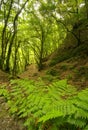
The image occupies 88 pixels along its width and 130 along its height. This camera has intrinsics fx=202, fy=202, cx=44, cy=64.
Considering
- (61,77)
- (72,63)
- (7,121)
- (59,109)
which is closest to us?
(59,109)

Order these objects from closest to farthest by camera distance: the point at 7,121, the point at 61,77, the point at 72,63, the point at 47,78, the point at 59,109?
the point at 59,109 → the point at 7,121 → the point at 47,78 → the point at 61,77 → the point at 72,63

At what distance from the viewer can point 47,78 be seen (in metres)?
12.7

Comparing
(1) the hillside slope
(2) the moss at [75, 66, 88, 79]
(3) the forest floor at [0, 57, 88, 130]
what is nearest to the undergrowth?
(3) the forest floor at [0, 57, 88, 130]

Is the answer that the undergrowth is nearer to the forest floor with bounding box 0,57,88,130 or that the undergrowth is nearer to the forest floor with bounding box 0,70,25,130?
the forest floor with bounding box 0,70,25,130

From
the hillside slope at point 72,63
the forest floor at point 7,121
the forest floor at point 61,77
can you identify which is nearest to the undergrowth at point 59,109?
the forest floor at point 7,121

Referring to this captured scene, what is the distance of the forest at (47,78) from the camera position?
3.08 meters

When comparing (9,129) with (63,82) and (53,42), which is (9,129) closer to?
(63,82)

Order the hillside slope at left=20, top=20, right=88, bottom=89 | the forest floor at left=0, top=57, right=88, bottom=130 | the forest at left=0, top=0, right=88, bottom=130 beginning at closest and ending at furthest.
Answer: the forest at left=0, top=0, right=88, bottom=130
the forest floor at left=0, top=57, right=88, bottom=130
the hillside slope at left=20, top=20, right=88, bottom=89

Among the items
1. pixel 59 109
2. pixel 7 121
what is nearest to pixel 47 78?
pixel 7 121

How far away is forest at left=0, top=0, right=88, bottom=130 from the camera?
3076 millimetres

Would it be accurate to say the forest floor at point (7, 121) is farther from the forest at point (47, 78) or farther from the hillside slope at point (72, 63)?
the hillside slope at point (72, 63)

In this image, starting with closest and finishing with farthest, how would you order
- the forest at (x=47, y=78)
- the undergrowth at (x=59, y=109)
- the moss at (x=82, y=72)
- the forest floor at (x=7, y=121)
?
1. the undergrowth at (x=59, y=109)
2. the forest at (x=47, y=78)
3. the forest floor at (x=7, y=121)
4. the moss at (x=82, y=72)

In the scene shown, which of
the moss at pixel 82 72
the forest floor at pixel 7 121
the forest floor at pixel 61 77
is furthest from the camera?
the moss at pixel 82 72

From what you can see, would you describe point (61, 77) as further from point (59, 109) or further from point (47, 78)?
point (59, 109)
